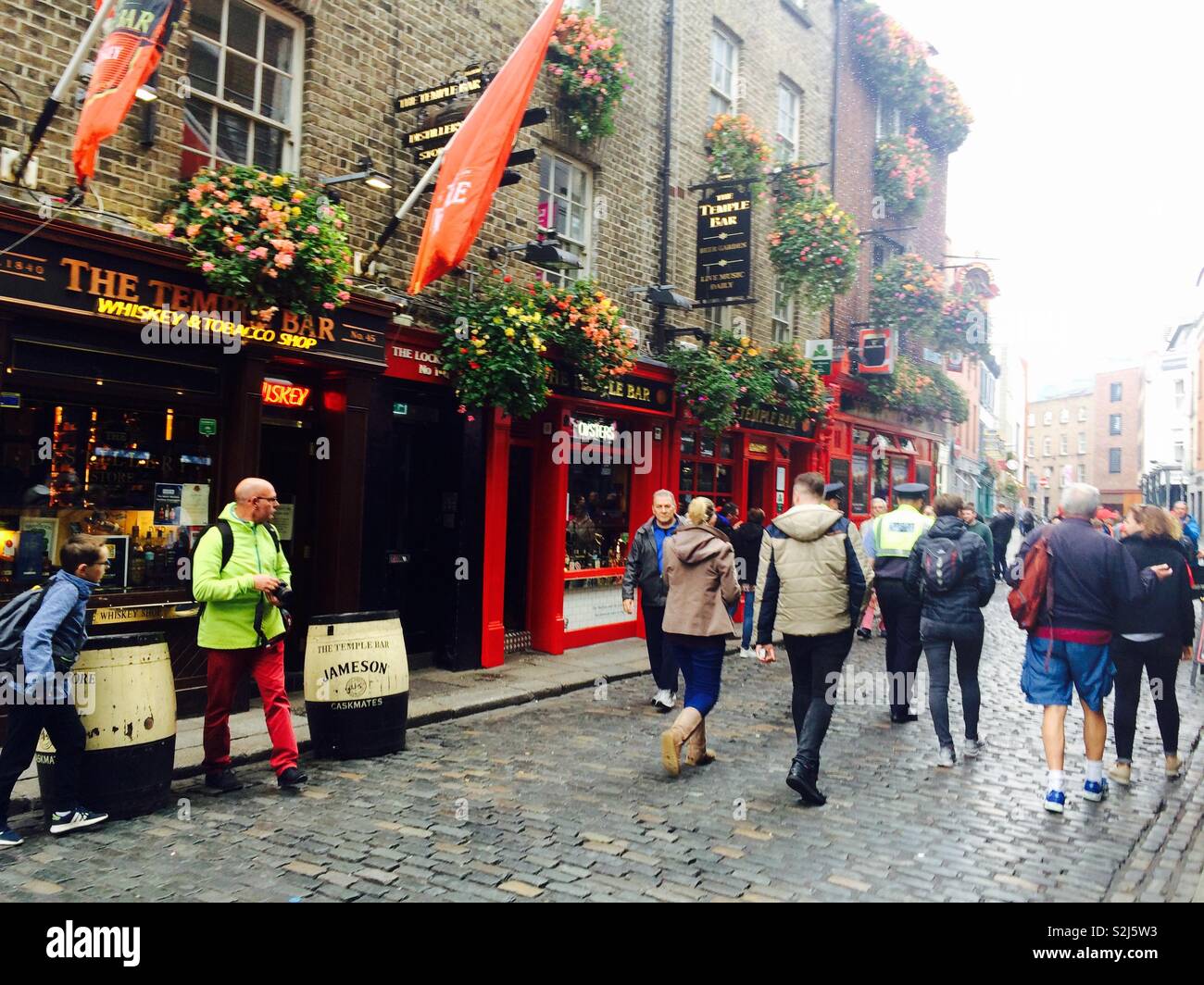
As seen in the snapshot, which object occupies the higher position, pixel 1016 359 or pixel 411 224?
pixel 1016 359

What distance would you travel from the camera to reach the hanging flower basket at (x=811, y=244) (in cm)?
1507

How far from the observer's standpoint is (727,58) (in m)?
15.3

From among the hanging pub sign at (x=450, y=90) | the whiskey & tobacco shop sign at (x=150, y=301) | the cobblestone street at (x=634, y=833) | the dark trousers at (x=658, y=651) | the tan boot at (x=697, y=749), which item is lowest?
the cobblestone street at (x=634, y=833)

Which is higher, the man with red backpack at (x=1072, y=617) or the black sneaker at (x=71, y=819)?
the man with red backpack at (x=1072, y=617)

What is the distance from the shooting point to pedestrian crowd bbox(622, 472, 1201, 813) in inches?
227

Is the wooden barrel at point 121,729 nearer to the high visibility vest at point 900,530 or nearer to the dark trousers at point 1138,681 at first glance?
the high visibility vest at point 900,530

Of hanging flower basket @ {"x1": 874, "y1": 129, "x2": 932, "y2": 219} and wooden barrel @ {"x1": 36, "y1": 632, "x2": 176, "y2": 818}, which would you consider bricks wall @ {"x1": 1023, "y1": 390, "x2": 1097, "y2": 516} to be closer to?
hanging flower basket @ {"x1": 874, "y1": 129, "x2": 932, "y2": 219}

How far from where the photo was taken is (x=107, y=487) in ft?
24.1

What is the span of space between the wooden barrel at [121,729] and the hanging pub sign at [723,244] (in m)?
9.98

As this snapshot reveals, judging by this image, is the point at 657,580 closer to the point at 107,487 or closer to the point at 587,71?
the point at 107,487

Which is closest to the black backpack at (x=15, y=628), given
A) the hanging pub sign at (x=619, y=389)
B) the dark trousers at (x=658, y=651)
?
the dark trousers at (x=658, y=651)
